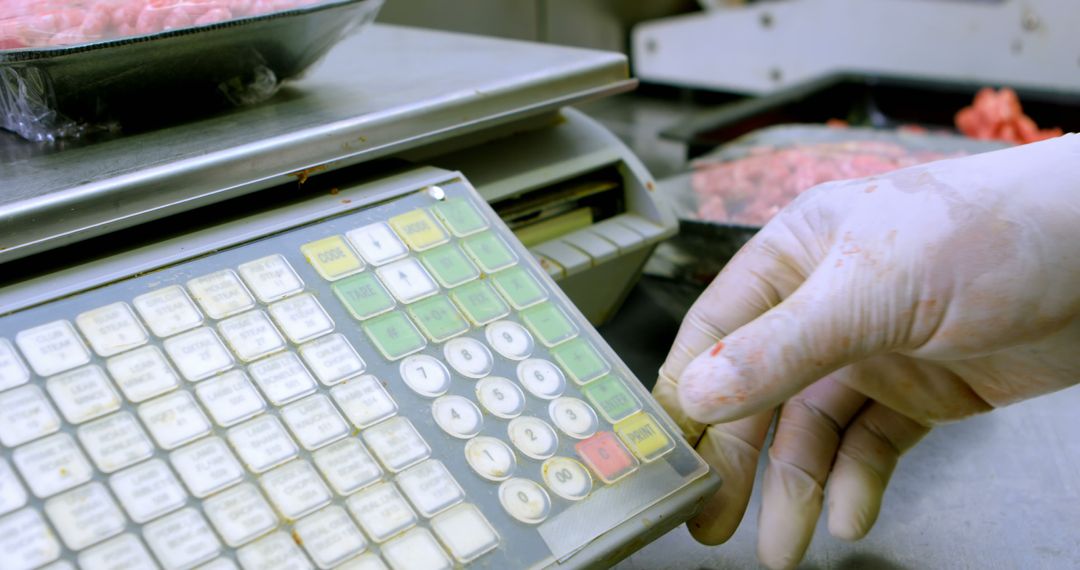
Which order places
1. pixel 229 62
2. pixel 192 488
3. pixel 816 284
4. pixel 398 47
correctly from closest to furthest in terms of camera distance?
→ 1. pixel 192 488
2. pixel 816 284
3. pixel 229 62
4. pixel 398 47

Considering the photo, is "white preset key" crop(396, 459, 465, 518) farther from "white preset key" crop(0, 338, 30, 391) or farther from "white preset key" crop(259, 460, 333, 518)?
"white preset key" crop(0, 338, 30, 391)

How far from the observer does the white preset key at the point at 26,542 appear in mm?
387

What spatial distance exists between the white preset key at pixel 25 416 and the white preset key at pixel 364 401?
139 mm

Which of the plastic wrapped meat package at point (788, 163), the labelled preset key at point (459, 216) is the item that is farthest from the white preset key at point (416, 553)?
the plastic wrapped meat package at point (788, 163)

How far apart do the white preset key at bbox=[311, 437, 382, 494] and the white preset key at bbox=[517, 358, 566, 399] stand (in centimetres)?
11

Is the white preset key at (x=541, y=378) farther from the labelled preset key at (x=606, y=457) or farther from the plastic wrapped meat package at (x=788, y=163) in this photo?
the plastic wrapped meat package at (x=788, y=163)

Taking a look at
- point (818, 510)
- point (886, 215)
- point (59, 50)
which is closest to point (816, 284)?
point (886, 215)

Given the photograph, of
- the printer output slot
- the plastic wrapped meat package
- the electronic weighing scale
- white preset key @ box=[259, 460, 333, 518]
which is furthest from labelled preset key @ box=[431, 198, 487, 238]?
the plastic wrapped meat package

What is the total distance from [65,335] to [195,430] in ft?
0.29

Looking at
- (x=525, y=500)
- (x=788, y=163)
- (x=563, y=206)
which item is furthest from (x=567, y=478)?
(x=788, y=163)

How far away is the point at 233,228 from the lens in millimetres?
555

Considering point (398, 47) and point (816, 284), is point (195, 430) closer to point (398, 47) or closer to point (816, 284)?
point (816, 284)

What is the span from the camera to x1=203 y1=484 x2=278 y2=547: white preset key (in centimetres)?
42

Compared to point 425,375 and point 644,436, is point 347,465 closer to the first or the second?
point 425,375
